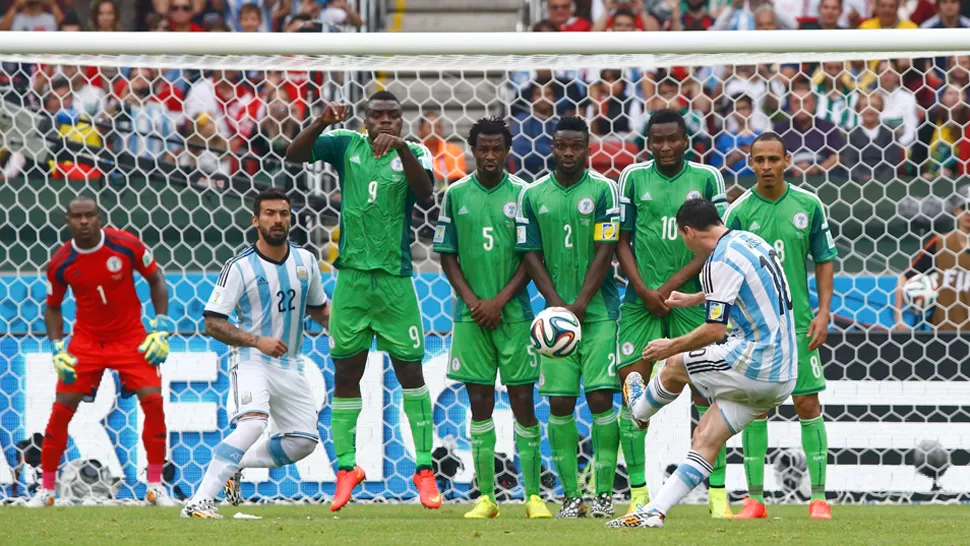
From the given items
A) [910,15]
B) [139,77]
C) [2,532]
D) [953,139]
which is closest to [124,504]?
[2,532]

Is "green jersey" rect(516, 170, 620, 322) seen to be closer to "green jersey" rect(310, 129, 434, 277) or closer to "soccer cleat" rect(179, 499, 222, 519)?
"green jersey" rect(310, 129, 434, 277)

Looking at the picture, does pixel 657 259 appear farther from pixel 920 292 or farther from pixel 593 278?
pixel 920 292

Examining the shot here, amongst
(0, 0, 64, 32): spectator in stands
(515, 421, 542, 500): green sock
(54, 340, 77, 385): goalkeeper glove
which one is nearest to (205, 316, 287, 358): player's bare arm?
(515, 421, 542, 500): green sock

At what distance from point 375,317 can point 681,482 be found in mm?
1983

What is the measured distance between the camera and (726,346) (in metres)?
5.99

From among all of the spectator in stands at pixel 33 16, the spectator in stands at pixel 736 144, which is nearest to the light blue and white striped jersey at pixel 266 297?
the spectator in stands at pixel 736 144

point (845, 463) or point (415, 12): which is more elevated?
point (415, 12)

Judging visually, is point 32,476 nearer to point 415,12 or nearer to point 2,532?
point 2,532

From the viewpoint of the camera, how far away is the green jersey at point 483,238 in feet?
23.2

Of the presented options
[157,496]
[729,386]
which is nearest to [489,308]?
[729,386]

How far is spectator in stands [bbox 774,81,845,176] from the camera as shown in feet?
29.1

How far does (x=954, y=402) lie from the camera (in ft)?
26.8

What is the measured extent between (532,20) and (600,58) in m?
4.00

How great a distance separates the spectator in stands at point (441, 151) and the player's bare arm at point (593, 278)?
2424 millimetres
